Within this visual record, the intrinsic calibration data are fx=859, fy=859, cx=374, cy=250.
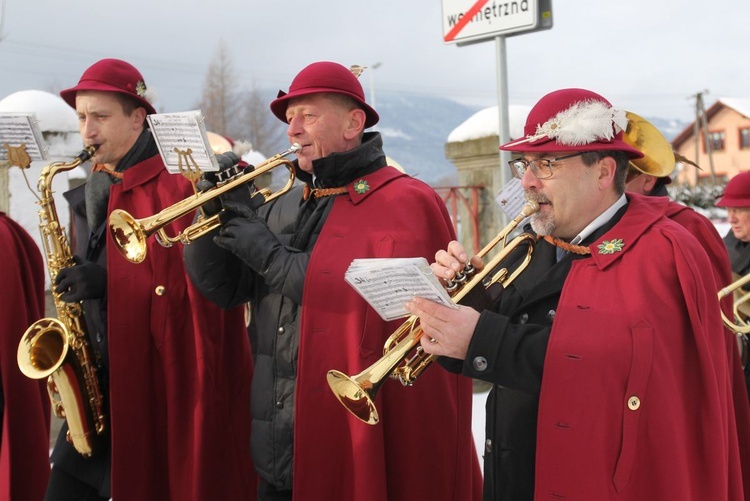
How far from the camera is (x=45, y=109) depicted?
6.66 metres

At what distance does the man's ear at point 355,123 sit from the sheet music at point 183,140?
605 mm

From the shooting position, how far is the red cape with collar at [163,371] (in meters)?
4.02

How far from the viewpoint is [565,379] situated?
2494 millimetres

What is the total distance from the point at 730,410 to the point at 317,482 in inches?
61.7

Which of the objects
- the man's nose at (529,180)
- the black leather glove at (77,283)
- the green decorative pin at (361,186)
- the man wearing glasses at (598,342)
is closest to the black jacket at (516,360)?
the man wearing glasses at (598,342)

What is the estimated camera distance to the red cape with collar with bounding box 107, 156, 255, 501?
4016 mm

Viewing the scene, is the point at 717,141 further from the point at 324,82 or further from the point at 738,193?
the point at 324,82

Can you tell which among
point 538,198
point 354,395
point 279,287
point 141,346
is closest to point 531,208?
point 538,198

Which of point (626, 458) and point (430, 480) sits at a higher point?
point (626, 458)

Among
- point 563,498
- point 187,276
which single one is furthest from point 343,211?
point 563,498

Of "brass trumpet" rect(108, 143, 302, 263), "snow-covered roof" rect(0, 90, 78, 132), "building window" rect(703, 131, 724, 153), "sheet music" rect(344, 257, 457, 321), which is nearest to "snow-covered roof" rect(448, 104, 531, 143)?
"snow-covered roof" rect(0, 90, 78, 132)

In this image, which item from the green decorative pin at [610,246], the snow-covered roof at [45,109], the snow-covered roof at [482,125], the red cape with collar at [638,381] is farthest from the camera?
the snow-covered roof at [482,125]

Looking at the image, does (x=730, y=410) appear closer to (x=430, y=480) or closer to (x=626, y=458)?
(x=626, y=458)

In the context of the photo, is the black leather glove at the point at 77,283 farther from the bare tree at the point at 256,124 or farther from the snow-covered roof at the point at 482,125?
the bare tree at the point at 256,124
